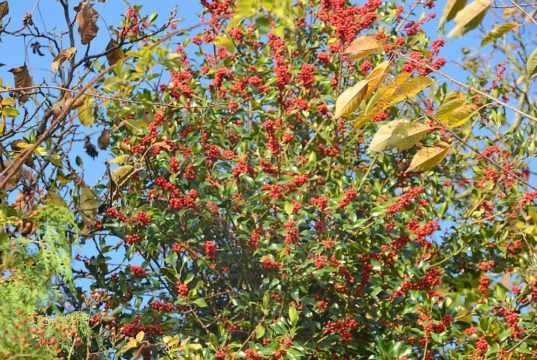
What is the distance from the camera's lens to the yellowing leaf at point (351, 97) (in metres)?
2.73

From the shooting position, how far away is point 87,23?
19.1 ft

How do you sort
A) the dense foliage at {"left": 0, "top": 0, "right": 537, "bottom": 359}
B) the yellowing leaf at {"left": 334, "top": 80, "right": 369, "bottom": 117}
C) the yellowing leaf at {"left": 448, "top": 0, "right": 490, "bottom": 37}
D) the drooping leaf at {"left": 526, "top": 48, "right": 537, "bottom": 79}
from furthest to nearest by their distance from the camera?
the dense foliage at {"left": 0, "top": 0, "right": 537, "bottom": 359}, the drooping leaf at {"left": 526, "top": 48, "right": 537, "bottom": 79}, the yellowing leaf at {"left": 334, "top": 80, "right": 369, "bottom": 117}, the yellowing leaf at {"left": 448, "top": 0, "right": 490, "bottom": 37}

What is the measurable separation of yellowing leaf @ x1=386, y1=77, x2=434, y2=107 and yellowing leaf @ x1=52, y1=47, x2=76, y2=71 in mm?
3404

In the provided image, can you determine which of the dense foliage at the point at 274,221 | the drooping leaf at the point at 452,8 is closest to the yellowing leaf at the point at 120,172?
the dense foliage at the point at 274,221

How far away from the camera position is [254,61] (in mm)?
6734

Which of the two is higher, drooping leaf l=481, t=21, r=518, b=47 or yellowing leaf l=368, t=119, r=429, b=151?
drooping leaf l=481, t=21, r=518, b=47

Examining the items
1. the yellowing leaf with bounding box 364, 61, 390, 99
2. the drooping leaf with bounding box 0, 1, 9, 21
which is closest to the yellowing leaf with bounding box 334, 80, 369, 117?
the yellowing leaf with bounding box 364, 61, 390, 99

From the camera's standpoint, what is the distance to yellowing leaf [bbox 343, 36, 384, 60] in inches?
111

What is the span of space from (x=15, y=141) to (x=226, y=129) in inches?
54.5

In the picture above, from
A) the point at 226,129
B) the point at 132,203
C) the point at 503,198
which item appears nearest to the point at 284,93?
the point at 226,129

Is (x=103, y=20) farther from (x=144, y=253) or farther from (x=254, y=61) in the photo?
(x=144, y=253)

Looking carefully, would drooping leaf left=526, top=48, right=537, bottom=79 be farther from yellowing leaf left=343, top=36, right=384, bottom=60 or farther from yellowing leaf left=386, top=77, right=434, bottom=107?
yellowing leaf left=343, top=36, right=384, bottom=60

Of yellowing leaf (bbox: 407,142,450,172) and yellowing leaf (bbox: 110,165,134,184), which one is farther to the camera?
yellowing leaf (bbox: 110,165,134,184)

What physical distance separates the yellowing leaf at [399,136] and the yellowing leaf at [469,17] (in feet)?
1.14
